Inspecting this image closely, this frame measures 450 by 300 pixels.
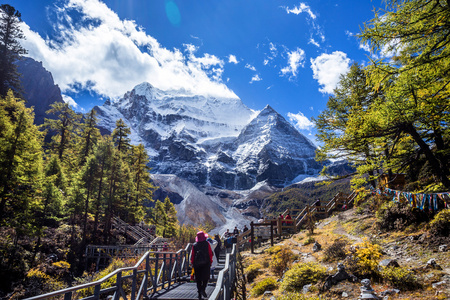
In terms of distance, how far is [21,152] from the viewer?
1864cm

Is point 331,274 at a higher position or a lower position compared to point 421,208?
lower

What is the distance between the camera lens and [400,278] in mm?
6020

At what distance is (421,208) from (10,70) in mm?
51644

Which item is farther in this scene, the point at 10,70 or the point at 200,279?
the point at 10,70

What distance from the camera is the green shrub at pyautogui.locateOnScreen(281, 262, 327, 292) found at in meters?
7.79

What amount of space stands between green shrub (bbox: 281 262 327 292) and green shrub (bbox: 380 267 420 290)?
1.87 metres

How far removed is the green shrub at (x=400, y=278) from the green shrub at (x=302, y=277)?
73.6 inches

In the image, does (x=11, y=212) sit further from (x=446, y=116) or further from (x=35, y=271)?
(x=446, y=116)

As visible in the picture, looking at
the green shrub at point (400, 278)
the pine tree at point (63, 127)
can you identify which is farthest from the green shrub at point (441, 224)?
A: the pine tree at point (63, 127)

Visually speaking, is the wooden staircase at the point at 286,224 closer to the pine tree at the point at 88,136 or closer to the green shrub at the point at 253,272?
the green shrub at the point at 253,272

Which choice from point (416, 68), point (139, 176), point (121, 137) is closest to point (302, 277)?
point (416, 68)

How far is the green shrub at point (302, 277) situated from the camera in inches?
307

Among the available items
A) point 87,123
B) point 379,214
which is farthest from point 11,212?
point 379,214

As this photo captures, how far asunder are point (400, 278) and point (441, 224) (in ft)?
10.6
